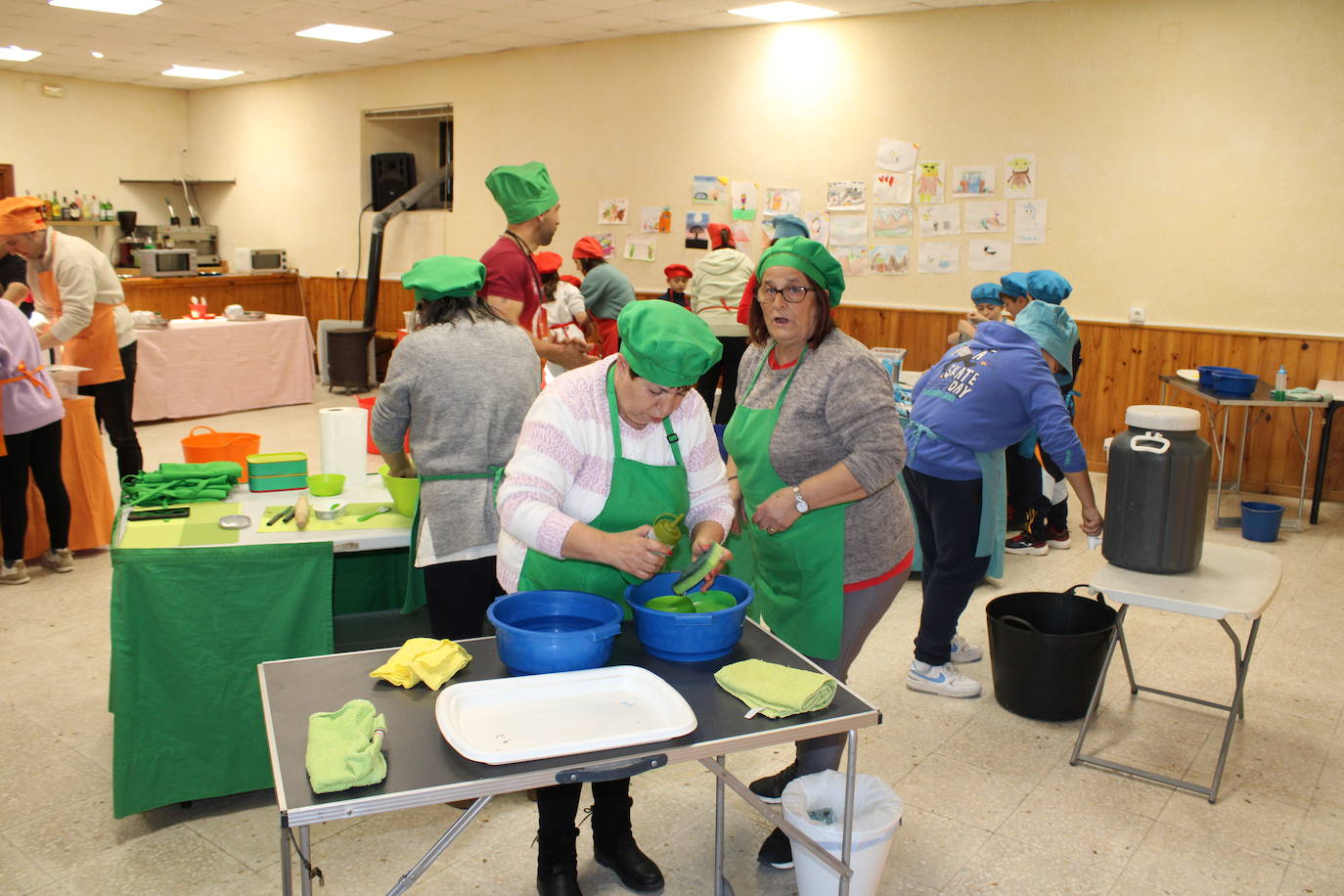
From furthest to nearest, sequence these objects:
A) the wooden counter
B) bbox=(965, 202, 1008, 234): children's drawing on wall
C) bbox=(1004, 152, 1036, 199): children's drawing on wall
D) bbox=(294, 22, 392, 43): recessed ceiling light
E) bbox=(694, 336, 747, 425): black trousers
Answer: the wooden counter
bbox=(294, 22, 392, 43): recessed ceiling light
bbox=(965, 202, 1008, 234): children's drawing on wall
bbox=(1004, 152, 1036, 199): children's drawing on wall
bbox=(694, 336, 747, 425): black trousers

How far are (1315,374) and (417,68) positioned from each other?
7.55 m

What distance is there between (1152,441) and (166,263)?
8.74 meters

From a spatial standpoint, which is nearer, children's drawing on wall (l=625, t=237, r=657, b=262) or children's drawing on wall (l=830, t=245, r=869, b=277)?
children's drawing on wall (l=830, t=245, r=869, b=277)

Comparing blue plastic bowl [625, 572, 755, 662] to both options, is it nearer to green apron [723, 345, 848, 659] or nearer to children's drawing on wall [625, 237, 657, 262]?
green apron [723, 345, 848, 659]

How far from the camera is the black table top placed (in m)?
1.42

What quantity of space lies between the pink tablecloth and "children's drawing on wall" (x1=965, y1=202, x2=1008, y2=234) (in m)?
5.06

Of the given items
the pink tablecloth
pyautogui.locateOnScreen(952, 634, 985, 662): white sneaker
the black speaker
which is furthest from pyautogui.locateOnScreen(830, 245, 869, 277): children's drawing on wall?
the black speaker

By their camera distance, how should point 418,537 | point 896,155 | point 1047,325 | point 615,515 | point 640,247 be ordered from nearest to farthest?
point 615,515 < point 418,537 < point 1047,325 < point 896,155 < point 640,247

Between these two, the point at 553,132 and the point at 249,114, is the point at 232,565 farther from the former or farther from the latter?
the point at 249,114

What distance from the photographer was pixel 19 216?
14.5 feet

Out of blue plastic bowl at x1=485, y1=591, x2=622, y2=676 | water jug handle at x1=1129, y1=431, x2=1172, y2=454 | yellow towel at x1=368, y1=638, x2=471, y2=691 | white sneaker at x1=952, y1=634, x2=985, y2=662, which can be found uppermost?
water jug handle at x1=1129, y1=431, x2=1172, y2=454

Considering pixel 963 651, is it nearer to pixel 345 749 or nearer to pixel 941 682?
pixel 941 682

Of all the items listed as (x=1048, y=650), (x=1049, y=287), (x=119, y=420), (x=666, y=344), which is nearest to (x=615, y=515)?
(x=666, y=344)

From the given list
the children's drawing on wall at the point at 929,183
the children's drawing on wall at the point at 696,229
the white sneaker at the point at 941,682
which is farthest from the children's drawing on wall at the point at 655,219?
the white sneaker at the point at 941,682
